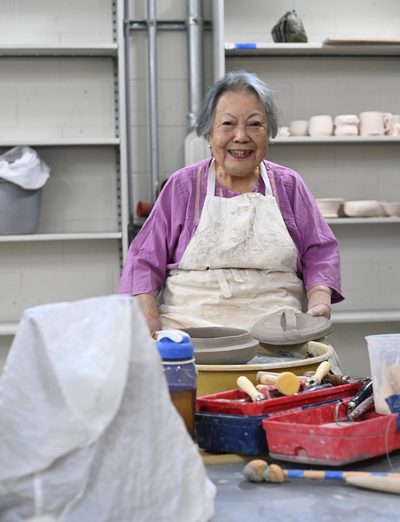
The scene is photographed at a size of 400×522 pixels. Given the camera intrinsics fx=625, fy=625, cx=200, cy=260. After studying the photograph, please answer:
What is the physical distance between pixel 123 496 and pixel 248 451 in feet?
1.03

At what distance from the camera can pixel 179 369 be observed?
96cm

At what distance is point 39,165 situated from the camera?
3.17 metres

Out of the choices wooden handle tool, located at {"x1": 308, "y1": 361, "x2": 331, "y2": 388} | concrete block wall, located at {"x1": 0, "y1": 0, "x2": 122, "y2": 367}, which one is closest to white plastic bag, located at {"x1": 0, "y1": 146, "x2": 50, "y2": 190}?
concrete block wall, located at {"x1": 0, "y1": 0, "x2": 122, "y2": 367}

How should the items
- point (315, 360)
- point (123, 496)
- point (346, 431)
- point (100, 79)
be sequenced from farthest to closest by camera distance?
point (100, 79)
point (315, 360)
point (346, 431)
point (123, 496)

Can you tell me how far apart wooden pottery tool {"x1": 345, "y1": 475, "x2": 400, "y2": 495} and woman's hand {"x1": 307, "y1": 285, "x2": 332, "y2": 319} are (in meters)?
1.03

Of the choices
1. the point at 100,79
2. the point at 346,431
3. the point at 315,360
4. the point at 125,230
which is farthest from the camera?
the point at 100,79

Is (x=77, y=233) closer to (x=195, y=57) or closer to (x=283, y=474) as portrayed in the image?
(x=195, y=57)

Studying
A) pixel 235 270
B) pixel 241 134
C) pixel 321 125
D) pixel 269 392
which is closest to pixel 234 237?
pixel 235 270

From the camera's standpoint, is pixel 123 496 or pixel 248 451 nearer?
pixel 123 496

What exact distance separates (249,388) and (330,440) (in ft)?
0.75

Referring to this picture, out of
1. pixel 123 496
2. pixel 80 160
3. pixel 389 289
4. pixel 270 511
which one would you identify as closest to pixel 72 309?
pixel 123 496

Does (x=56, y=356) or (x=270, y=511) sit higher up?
(x=56, y=356)

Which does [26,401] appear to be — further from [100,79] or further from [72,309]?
[100,79]

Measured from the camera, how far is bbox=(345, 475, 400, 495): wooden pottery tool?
850 millimetres
